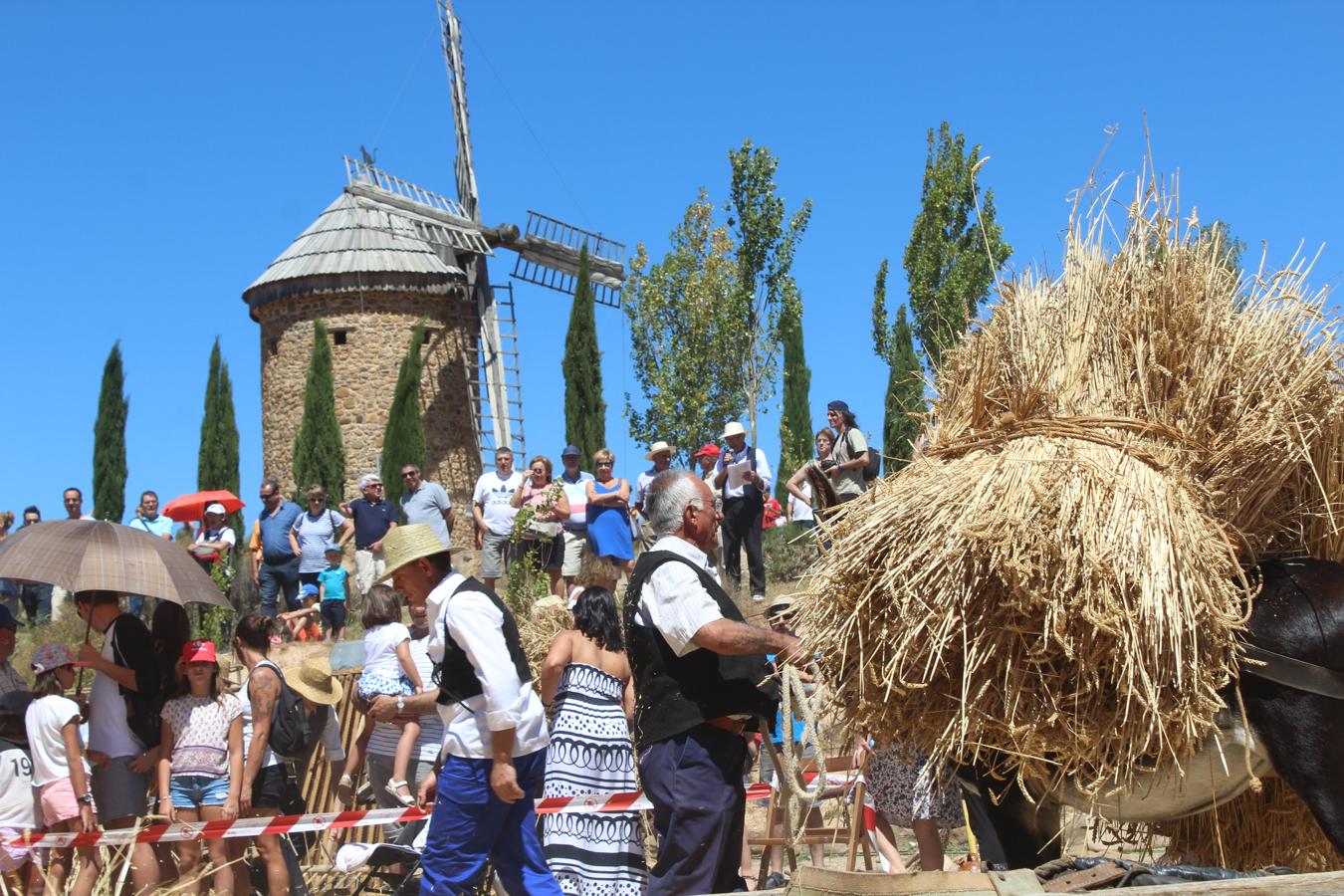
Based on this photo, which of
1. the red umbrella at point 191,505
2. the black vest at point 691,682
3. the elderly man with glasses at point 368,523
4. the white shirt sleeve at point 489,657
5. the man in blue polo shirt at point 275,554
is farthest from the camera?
the red umbrella at point 191,505

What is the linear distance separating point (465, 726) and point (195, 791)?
2.38 metres

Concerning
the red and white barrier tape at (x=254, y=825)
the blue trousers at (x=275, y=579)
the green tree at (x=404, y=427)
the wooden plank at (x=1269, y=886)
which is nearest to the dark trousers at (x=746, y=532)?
the blue trousers at (x=275, y=579)

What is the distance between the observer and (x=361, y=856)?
6617 millimetres

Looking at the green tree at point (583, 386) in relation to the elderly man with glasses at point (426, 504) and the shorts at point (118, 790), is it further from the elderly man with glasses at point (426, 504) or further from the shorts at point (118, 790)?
the shorts at point (118, 790)

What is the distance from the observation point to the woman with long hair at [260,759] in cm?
667

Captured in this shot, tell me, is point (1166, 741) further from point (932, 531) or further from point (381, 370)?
point (381, 370)

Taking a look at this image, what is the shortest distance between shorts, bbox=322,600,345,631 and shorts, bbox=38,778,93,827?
279 inches

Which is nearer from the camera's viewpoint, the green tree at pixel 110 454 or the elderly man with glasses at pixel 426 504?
the elderly man with glasses at pixel 426 504

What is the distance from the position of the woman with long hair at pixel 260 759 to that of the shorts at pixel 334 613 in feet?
21.4

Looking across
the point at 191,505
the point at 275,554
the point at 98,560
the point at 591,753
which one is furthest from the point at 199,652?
the point at 191,505

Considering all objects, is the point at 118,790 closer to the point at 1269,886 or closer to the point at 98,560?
the point at 98,560

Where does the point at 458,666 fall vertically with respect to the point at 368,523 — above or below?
below

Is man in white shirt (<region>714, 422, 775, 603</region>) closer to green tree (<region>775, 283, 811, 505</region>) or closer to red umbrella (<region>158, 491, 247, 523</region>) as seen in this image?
red umbrella (<region>158, 491, 247, 523</region>)

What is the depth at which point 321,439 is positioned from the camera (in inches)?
1062
